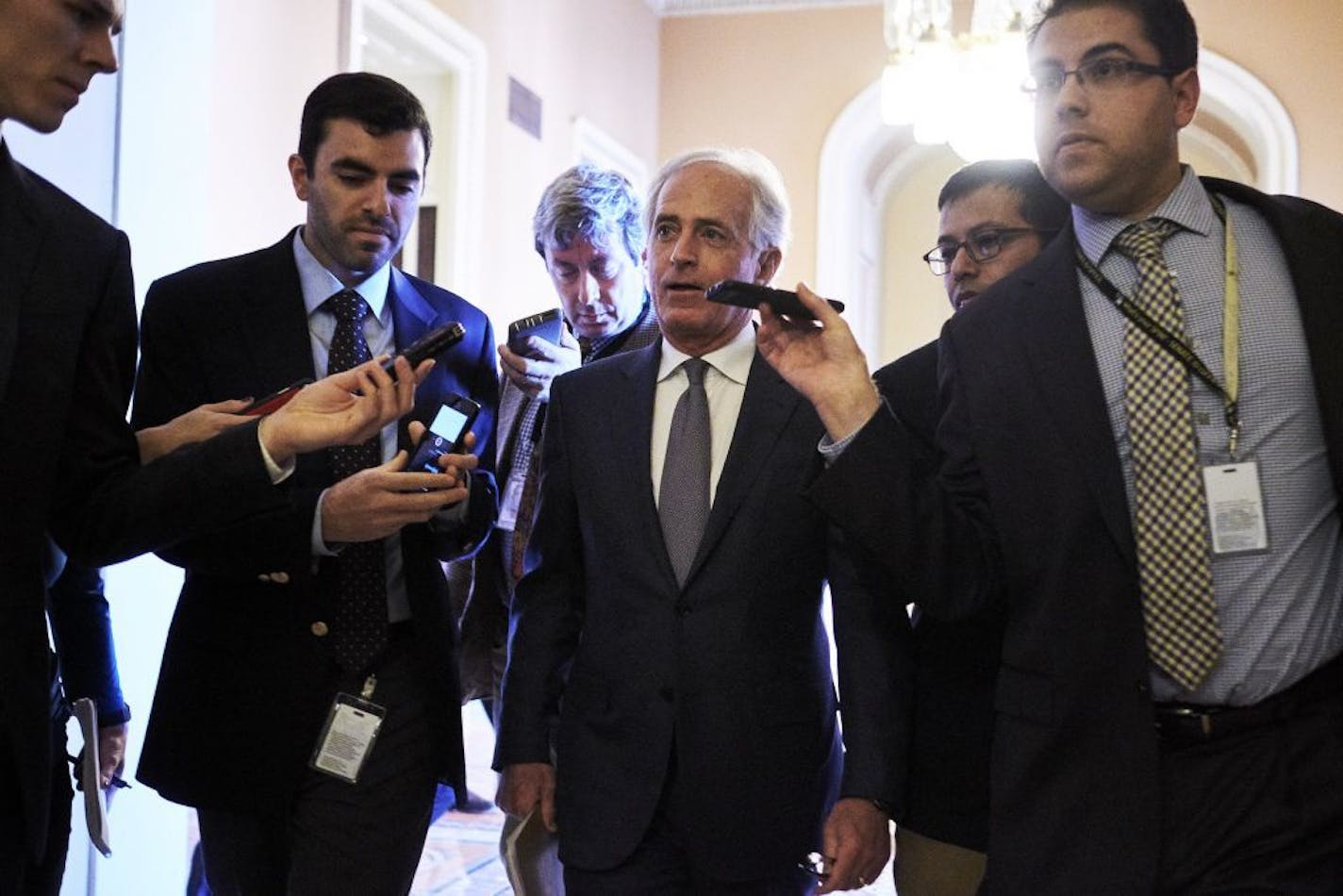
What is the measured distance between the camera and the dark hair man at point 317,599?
237cm

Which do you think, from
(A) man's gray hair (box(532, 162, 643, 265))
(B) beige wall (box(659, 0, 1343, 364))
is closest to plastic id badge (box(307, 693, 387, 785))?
(A) man's gray hair (box(532, 162, 643, 265))

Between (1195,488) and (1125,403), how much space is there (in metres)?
0.15

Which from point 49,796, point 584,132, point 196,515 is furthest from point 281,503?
point 584,132

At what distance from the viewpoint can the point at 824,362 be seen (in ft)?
6.57

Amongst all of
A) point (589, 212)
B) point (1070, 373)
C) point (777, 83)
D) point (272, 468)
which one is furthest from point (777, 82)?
point (272, 468)

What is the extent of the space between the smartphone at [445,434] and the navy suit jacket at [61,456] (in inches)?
18.3

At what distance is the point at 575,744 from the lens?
2.32 m

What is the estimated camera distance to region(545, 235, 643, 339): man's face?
3320mm

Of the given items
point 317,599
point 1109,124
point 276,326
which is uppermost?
point 1109,124

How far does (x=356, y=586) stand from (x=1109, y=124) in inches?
54.7

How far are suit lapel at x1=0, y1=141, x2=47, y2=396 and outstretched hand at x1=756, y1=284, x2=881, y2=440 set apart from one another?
3.08 ft

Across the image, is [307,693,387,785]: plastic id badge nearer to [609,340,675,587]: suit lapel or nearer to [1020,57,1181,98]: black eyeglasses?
[609,340,675,587]: suit lapel

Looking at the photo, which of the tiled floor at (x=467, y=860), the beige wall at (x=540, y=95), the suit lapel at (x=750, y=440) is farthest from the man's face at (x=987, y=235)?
the beige wall at (x=540, y=95)

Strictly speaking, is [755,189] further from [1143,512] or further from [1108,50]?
[1143,512]
